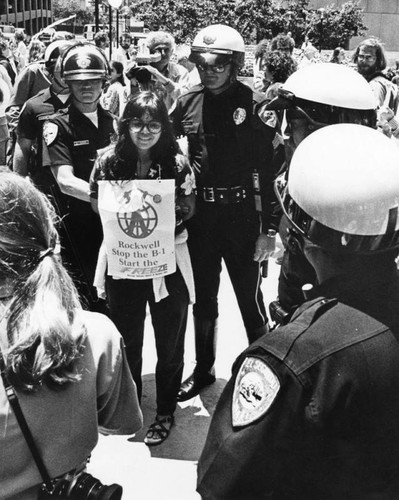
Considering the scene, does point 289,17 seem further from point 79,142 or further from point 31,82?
point 79,142

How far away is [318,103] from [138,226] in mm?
1018

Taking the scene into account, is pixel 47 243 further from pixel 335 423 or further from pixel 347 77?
pixel 347 77

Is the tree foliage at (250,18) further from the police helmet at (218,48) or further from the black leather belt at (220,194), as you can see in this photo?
the black leather belt at (220,194)

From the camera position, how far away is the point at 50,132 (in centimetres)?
375

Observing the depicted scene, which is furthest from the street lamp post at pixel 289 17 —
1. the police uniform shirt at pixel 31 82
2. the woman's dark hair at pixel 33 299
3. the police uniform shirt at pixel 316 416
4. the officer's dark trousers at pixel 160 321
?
the police uniform shirt at pixel 316 416

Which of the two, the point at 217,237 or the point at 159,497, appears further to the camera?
the point at 217,237

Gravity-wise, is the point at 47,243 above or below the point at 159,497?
above

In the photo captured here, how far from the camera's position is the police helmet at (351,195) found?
148 cm

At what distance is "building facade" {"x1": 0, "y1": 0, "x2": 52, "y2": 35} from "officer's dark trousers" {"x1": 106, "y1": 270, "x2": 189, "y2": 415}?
2172 inches

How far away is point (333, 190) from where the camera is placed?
148cm

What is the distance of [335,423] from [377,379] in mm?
125

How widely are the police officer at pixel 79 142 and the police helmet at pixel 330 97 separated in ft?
4.29

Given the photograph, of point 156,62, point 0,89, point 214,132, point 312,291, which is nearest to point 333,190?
point 312,291

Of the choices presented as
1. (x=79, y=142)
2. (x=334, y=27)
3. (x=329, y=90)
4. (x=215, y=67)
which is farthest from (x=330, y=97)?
(x=334, y=27)
